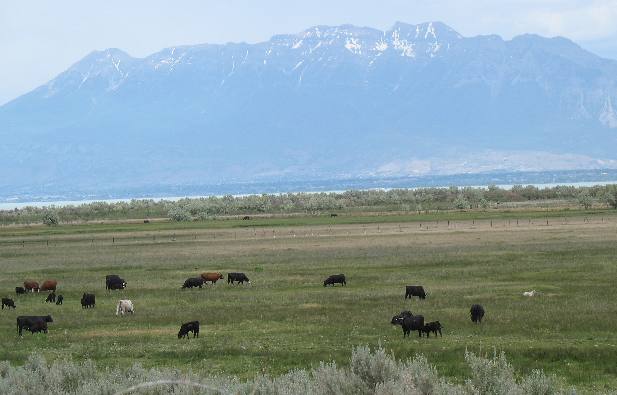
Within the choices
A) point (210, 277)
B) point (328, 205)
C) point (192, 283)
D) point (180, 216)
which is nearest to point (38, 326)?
point (192, 283)

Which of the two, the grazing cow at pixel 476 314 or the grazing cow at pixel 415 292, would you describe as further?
the grazing cow at pixel 415 292

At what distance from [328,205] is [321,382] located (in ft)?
453

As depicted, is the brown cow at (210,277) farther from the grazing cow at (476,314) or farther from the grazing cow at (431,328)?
the grazing cow at (431,328)

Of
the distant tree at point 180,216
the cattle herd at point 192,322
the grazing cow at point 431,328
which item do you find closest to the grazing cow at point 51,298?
the cattle herd at point 192,322

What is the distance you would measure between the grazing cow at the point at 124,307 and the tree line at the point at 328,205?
9554 cm

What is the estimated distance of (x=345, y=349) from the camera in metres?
24.2

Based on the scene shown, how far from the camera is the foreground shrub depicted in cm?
1376

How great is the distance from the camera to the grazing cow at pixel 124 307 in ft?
109

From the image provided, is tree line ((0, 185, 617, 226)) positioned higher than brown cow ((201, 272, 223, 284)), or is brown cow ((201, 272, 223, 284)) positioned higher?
tree line ((0, 185, 617, 226))

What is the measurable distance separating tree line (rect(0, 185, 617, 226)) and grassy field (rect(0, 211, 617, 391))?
5697 cm

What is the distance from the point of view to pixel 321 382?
1461 centimetres

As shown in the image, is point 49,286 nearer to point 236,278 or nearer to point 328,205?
point 236,278

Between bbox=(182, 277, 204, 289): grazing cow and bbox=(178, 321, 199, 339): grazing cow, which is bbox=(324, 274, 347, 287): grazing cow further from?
bbox=(178, 321, 199, 339): grazing cow

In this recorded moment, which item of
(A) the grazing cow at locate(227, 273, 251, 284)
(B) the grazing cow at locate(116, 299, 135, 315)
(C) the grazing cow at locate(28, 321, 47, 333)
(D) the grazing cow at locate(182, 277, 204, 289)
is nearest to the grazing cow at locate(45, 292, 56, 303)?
(B) the grazing cow at locate(116, 299, 135, 315)
